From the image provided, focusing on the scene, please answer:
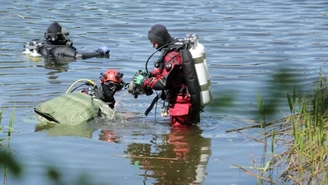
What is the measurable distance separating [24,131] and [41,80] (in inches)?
110

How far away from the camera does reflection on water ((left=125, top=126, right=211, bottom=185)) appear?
5.11 metres

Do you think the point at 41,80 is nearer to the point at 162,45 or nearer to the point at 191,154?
the point at 162,45

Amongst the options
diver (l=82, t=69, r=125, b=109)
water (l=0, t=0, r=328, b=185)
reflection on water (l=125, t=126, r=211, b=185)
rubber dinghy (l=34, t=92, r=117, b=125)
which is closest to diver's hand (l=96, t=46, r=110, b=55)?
water (l=0, t=0, r=328, b=185)

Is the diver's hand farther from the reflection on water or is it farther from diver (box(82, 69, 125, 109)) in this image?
the reflection on water

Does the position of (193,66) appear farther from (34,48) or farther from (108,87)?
(34,48)

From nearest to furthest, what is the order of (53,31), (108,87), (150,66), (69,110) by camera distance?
(69,110), (108,87), (150,66), (53,31)

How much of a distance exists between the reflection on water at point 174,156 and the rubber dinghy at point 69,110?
0.75 meters

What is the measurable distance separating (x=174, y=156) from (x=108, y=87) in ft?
4.66

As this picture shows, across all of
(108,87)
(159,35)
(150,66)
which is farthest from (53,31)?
(159,35)

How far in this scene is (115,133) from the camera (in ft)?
21.6

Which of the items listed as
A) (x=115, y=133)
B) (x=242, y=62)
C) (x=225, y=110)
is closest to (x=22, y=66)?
(x=242, y=62)

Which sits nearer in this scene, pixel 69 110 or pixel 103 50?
pixel 69 110

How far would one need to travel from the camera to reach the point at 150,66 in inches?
405

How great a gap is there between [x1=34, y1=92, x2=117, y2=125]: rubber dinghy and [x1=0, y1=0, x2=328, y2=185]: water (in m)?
0.11
